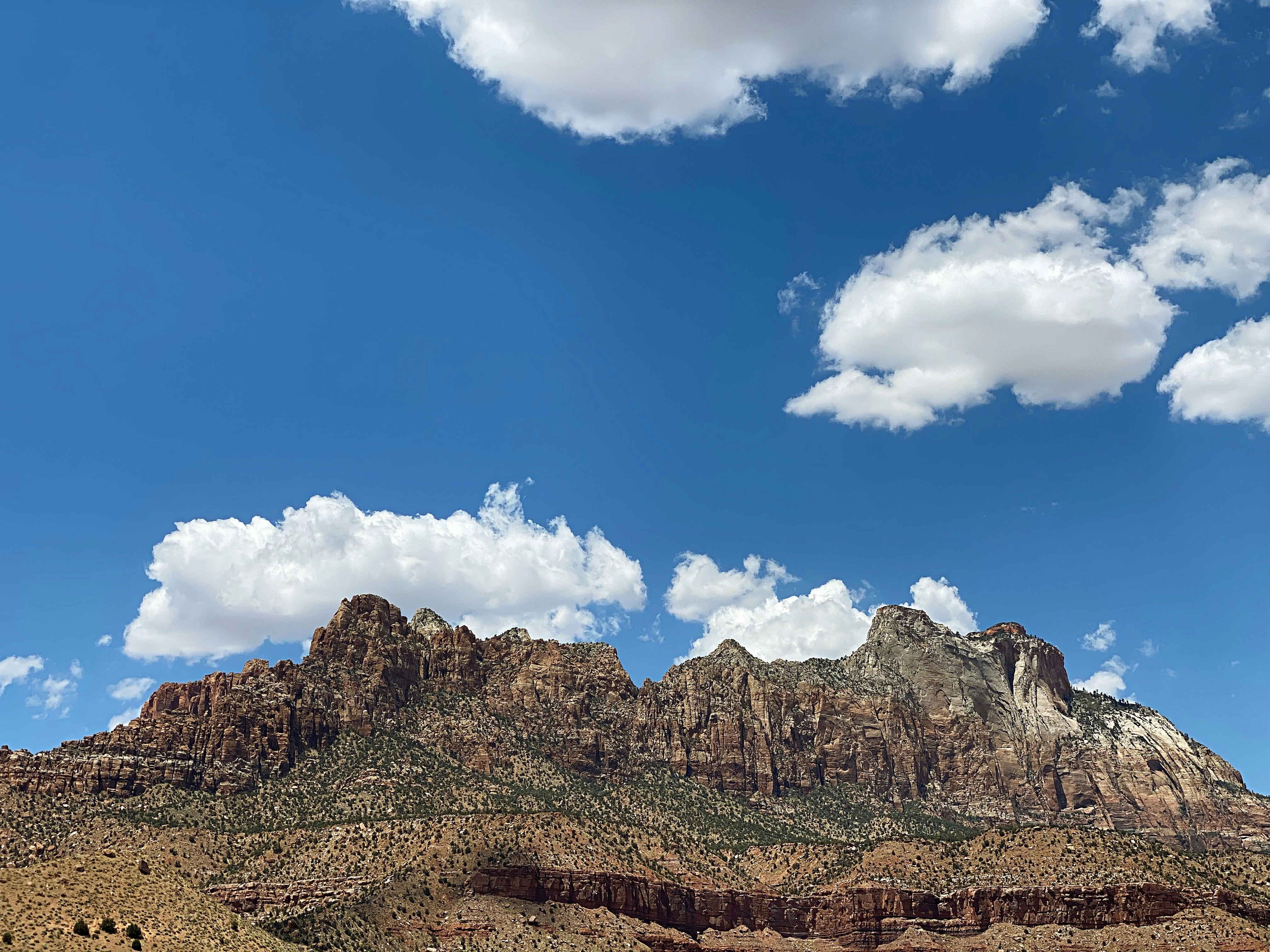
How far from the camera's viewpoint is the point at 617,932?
19425 centimetres

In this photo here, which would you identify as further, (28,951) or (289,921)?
(289,921)

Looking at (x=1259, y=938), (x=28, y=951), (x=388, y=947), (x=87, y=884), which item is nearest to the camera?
(x=28, y=951)

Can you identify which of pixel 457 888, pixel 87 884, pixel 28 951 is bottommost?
pixel 28 951

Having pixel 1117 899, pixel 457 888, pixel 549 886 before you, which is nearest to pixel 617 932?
pixel 549 886

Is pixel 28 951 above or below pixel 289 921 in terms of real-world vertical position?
below

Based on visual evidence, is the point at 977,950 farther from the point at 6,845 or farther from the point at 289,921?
the point at 6,845

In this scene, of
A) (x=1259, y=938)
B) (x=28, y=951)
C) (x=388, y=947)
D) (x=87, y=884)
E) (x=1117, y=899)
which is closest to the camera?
(x=28, y=951)

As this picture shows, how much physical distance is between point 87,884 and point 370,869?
87.3m

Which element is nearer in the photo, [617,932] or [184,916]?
[184,916]

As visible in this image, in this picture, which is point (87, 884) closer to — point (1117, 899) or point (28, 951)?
point (28, 951)

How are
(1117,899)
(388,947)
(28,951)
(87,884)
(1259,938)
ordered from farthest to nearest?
(1117,899), (1259,938), (388,947), (87,884), (28,951)

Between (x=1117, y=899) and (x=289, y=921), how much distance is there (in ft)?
421

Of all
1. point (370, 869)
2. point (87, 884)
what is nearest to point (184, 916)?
point (87, 884)

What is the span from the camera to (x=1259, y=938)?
18450 cm
